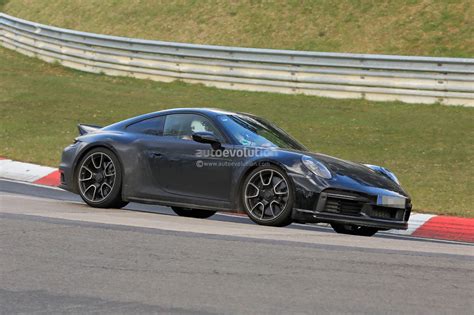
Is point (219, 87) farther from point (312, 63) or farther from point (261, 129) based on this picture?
point (261, 129)

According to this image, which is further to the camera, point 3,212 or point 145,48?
point 145,48

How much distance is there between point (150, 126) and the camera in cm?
1073

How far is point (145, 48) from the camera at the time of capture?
2516 cm

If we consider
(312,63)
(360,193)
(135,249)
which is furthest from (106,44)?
(135,249)

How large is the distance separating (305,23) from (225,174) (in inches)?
728

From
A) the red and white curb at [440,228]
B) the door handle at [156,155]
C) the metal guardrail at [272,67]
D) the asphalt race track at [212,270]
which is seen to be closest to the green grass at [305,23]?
the metal guardrail at [272,67]

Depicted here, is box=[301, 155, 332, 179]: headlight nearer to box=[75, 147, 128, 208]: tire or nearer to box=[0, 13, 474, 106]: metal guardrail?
box=[75, 147, 128, 208]: tire

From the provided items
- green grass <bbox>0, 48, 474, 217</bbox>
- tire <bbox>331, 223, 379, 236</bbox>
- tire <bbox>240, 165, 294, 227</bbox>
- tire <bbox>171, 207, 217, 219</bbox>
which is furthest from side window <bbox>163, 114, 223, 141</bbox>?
green grass <bbox>0, 48, 474, 217</bbox>

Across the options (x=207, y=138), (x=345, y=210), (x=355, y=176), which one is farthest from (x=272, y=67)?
(x=345, y=210)

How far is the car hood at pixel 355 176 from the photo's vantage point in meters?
9.61

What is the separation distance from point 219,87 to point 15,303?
1812cm

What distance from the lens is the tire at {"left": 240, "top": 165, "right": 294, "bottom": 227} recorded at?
9.52 metres

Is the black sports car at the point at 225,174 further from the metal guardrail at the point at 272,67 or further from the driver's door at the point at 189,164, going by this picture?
the metal guardrail at the point at 272,67

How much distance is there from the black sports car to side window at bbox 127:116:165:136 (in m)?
0.01
